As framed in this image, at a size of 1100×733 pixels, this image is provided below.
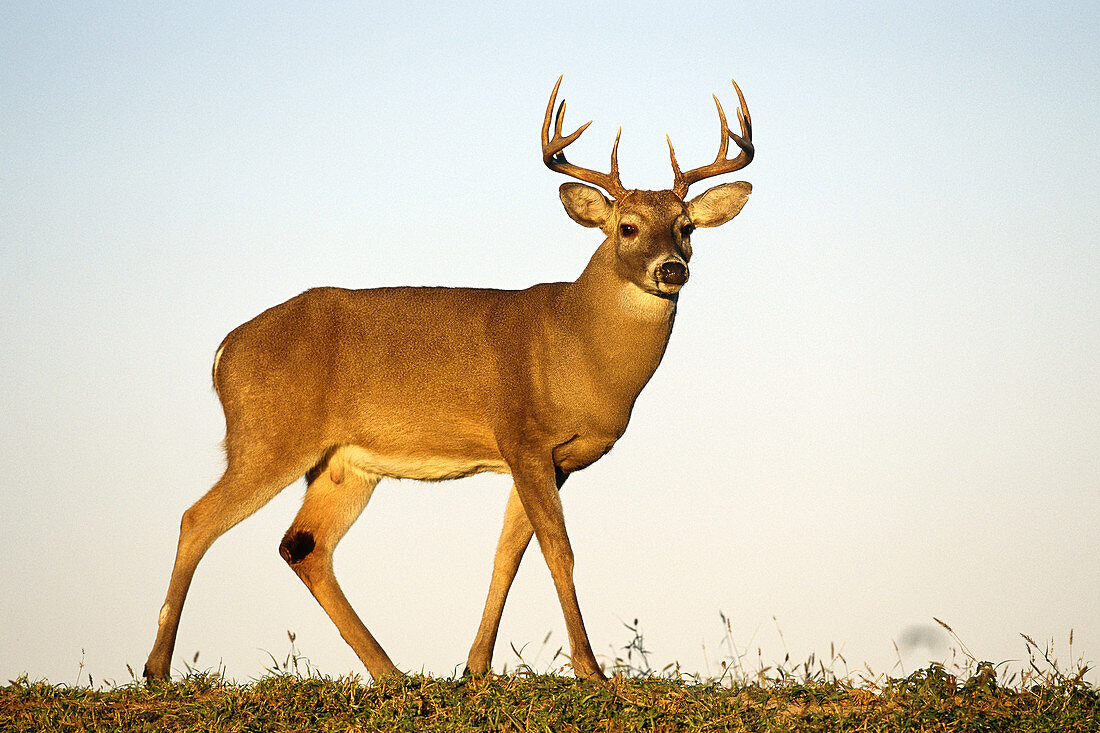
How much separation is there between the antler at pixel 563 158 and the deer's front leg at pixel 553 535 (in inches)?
84.8

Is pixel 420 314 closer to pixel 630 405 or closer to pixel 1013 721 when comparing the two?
pixel 630 405

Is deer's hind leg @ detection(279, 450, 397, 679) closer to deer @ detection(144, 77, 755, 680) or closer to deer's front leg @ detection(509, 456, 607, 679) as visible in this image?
deer @ detection(144, 77, 755, 680)

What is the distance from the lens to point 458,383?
8930 mm

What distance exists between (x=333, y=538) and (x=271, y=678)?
2.41 metres

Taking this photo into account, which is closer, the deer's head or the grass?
the grass

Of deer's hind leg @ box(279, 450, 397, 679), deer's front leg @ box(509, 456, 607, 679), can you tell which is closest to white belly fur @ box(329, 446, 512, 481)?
deer's hind leg @ box(279, 450, 397, 679)

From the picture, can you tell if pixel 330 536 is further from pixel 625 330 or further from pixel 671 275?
pixel 671 275

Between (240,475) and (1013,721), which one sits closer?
(1013,721)

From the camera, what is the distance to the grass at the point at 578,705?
610 centimetres

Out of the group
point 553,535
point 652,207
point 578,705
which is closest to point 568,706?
point 578,705

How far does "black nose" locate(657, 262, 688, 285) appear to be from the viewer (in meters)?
8.27

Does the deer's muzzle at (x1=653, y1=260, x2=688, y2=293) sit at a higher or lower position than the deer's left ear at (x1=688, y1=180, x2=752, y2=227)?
lower

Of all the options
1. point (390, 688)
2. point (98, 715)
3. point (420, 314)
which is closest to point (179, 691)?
point (98, 715)

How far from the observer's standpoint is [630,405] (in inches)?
343
